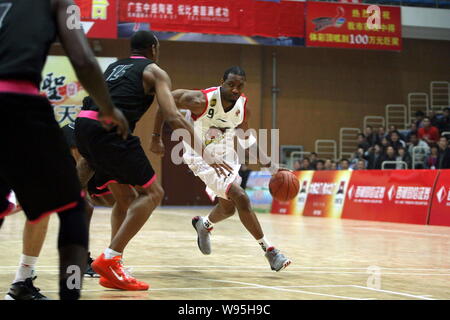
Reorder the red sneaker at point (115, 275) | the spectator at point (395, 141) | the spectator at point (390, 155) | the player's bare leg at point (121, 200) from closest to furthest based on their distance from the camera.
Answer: the red sneaker at point (115, 275) < the player's bare leg at point (121, 200) < the spectator at point (390, 155) < the spectator at point (395, 141)

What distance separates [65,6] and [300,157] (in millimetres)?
21317

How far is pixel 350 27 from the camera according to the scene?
840 inches

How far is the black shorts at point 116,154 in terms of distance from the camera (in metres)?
4.66

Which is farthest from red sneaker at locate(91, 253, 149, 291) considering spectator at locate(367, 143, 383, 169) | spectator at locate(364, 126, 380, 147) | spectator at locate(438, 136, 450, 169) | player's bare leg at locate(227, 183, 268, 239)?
spectator at locate(364, 126, 380, 147)

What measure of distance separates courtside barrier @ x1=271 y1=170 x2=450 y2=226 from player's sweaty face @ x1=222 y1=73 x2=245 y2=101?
293 inches

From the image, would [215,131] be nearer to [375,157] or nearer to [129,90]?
[129,90]

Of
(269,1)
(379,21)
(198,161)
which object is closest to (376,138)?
(379,21)

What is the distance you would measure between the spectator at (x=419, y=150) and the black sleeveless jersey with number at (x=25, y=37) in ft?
49.7

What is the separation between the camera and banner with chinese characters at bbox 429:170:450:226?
42.0 ft

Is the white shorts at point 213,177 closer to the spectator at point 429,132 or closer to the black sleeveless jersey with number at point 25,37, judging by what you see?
the black sleeveless jersey with number at point 25,37

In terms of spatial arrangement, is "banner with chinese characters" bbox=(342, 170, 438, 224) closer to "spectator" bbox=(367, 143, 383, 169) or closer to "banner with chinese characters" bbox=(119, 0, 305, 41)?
"spectator" bbox=(367, 143, 383, 169)

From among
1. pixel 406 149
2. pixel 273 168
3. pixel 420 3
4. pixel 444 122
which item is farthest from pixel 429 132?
pixel 273 168

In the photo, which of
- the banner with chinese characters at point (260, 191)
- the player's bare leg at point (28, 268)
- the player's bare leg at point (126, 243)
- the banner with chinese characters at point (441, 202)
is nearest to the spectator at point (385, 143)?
the banner with chinese characters at point (260, 191)
